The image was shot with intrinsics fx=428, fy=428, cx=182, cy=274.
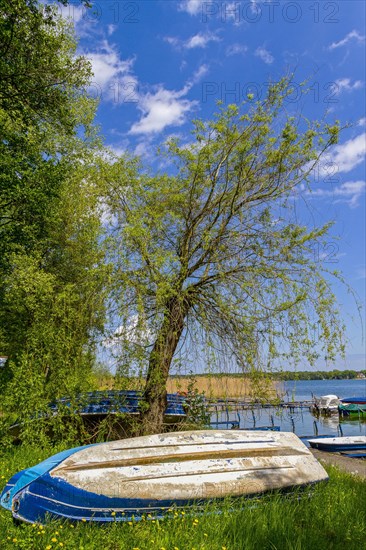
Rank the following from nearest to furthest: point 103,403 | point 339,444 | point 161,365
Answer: point 161,365
point 103,403
point 339,444

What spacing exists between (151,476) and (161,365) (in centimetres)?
326

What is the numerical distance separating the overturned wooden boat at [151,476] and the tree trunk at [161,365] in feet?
6.81

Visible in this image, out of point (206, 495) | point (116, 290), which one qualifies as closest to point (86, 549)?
point (206, 495)

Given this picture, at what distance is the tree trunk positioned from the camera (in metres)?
8.32

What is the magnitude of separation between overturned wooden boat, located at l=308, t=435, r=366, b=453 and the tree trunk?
12277 millimetres

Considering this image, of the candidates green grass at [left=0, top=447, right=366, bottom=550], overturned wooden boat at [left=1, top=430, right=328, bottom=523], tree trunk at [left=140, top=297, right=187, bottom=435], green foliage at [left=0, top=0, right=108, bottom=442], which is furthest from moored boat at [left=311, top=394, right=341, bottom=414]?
green grass at [left=0, top=447, right=366, bottom=550]

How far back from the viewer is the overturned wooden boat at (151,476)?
4.78 metres

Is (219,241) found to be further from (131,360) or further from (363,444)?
(363,444)

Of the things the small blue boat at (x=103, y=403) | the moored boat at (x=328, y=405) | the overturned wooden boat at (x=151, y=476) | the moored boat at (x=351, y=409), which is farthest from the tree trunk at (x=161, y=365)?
Result: the moored boat at (x=328, y=405)

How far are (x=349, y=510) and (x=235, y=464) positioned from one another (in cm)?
167

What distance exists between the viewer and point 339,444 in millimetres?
18266

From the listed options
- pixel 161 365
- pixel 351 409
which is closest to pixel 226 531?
pixel 161 365

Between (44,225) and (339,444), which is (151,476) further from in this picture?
(339,444)

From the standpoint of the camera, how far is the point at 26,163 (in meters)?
11.4
